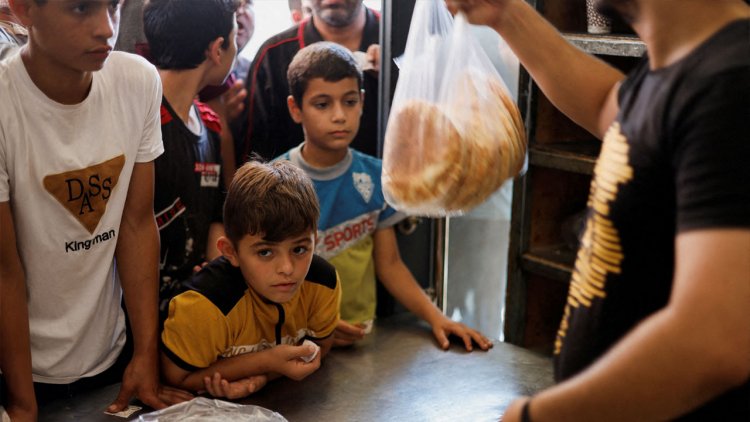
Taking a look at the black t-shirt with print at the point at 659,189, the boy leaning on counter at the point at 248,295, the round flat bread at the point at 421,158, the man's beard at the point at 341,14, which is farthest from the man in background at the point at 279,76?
the black t-shirt with print at the point at 659,189

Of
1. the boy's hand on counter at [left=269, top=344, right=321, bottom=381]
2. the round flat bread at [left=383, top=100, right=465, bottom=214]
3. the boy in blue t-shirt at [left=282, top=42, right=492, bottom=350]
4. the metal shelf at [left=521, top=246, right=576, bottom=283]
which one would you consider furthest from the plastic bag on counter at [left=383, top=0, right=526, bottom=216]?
the metal shelf at [left=521, top=246, right=576, bottom=283]

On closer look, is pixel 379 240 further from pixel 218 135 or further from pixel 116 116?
pixel 116 116

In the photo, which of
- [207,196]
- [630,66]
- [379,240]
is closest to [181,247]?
A: [207,196]

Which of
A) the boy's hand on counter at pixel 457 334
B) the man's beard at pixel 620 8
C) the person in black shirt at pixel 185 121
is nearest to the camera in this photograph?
the man's beard at pixel 620 8

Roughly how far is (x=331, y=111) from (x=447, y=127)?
30.6 inches

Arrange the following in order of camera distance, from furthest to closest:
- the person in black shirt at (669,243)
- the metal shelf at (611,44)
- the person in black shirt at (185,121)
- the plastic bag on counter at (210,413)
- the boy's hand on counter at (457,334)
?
the boy's hand on counter at (457,334) → the person in black shirt at (185,121) → the metal shelf at (611,44) → the plastic bag on counter at (210,413) → the person in black shirt at (669,243)

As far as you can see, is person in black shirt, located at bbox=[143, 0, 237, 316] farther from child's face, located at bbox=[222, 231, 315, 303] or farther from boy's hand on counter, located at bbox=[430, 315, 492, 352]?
boy's hand on counter, located at bbox=[430, 315, 492, 352]

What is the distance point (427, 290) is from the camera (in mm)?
2646

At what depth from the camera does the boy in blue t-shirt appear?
2.07 meters

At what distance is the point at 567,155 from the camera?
2.10m

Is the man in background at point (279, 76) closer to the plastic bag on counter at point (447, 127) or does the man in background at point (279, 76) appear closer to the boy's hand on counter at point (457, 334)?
the boy's hand on counter at point (457, 334)

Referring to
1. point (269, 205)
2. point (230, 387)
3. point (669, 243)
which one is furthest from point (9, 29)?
point (669, 243)

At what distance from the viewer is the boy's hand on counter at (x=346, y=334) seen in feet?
6.93

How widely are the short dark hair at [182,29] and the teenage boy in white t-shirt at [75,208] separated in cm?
24
